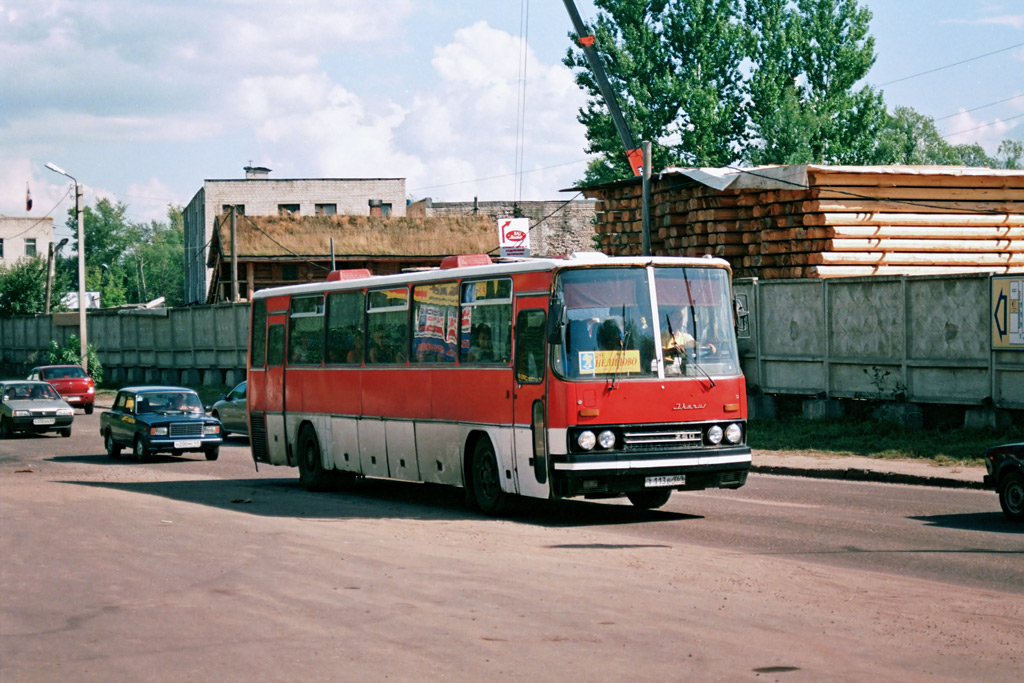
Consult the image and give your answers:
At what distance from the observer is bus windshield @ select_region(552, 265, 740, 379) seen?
1403 cm

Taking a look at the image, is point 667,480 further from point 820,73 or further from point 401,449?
point 820,73

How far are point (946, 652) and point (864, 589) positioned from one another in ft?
6.62

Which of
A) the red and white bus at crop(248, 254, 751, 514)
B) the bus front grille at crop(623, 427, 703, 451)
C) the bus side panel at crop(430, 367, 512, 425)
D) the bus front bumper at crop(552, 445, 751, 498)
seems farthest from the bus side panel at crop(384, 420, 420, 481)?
the bus front grille at crop(623, 427, 703, 451)

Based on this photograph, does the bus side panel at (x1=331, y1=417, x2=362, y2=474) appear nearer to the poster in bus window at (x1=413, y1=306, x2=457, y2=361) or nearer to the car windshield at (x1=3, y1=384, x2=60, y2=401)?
the poster in bus window at (x1=413, y1=306, x2=457, y2=361)

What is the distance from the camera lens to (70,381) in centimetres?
4519

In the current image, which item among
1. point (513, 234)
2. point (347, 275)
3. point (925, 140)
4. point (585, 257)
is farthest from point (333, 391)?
point (925, 140)

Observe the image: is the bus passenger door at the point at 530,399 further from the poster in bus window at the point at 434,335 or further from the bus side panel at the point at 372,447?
the bus side panel at the point at 372,447

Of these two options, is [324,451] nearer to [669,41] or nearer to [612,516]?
[612,516]

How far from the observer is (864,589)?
9.78m

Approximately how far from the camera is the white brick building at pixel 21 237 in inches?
5157

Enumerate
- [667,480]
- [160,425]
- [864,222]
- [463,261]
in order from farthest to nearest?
[160,425] → [864,222] → [463,261] → [667,480]

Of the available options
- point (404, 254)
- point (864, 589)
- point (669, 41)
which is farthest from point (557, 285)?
point (669, 41)

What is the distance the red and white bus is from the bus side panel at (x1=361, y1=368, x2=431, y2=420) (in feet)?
0.09

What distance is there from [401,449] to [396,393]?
754 mm
